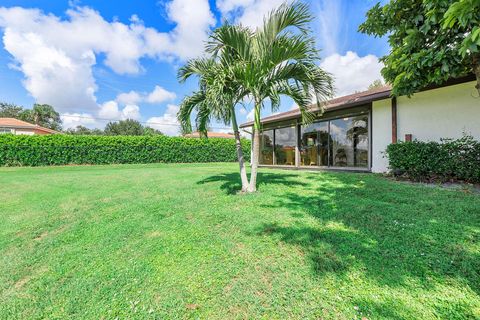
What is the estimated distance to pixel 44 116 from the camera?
39.6 metres

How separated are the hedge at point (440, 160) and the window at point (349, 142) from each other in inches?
95.3

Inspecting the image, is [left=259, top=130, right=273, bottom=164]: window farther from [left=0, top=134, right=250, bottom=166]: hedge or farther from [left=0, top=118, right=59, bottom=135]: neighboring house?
[left=0, top=118, right=59, bottom=135]: neighboring house

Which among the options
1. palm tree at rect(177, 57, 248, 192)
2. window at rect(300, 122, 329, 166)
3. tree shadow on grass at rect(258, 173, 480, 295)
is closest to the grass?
tree shadow on grass at rect(258, 173, 480, 295)

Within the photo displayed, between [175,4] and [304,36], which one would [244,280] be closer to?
[304,36]

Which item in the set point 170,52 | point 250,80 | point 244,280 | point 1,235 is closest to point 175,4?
point 170,52

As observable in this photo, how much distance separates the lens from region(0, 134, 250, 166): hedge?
47.7 feet

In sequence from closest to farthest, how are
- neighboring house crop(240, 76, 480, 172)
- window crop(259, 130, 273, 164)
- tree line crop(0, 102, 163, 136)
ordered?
neighboring house crop(240, 76, 480, 172) < window crop(259, 130, 273, 164) < tree line crop(0, 102, 163, 136)

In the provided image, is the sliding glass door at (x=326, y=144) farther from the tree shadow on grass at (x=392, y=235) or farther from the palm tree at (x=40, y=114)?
the palm tree at (x=40, y=114)

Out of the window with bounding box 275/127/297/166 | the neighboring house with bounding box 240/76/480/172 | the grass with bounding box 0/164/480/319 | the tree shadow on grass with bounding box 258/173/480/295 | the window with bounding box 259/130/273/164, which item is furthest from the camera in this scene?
the window with bounding box 259/130/273/164

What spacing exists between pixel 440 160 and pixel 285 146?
303 inches

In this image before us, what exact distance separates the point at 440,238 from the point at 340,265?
146cm

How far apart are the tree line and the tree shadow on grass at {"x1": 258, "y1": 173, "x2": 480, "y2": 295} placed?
47.6m

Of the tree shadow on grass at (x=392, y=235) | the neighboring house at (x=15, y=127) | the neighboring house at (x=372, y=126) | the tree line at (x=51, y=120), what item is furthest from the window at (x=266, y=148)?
the tree line at (x=51, y=120)

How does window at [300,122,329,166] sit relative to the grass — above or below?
above
